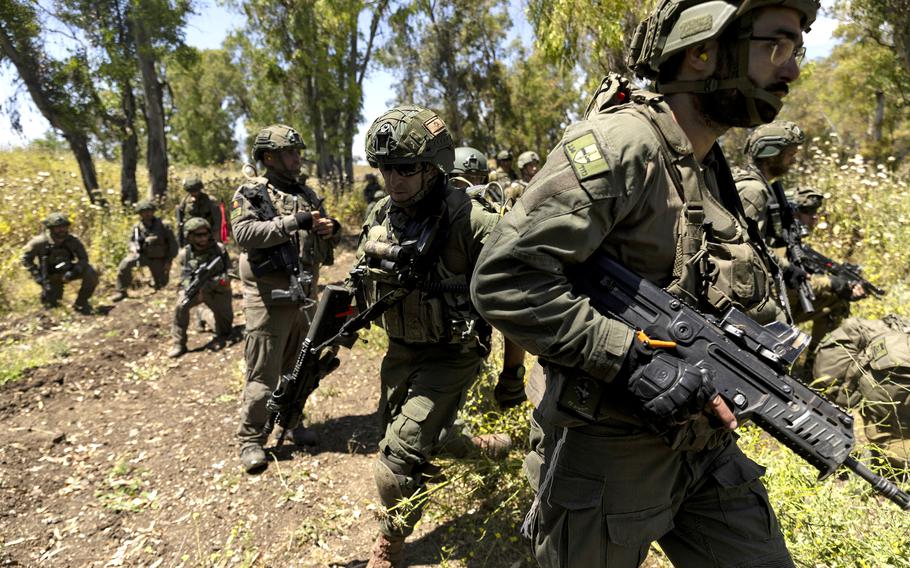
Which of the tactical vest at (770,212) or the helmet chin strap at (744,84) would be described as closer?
the helmet chin strap at (744,84)

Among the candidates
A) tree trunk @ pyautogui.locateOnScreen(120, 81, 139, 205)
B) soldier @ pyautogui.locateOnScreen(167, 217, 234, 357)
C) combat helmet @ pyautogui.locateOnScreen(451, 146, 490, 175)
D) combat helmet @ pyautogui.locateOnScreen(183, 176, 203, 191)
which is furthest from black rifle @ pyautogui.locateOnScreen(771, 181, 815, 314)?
tree trunk @ pyautogui.locateOnScreen(120, 81, 139, 205)

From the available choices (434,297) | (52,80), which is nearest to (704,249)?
(434,297)

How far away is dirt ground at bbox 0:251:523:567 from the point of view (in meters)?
3.09

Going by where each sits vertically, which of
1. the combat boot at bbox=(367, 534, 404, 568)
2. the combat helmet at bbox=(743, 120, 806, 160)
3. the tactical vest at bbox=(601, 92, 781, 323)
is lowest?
the combat boot at bbox=(367, 534, 404, 568)

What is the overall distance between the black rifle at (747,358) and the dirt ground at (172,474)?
1.77m

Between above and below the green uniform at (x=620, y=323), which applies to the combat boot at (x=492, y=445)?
below

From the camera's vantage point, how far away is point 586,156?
1.37 m

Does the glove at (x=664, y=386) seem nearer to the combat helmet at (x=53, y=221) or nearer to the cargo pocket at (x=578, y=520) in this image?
the cargo pocket at (x=578, y=520)

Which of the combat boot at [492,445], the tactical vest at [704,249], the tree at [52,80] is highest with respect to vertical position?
the tree at [52,80]

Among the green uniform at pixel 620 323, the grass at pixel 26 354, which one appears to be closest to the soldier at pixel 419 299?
the green uniform at pixel 620 323

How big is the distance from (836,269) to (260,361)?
4872mm

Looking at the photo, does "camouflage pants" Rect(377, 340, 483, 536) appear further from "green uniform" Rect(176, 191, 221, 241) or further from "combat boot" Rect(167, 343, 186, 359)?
"green uniform" Rect(176, 191, 221, 241)

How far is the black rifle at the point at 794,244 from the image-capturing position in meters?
4.44

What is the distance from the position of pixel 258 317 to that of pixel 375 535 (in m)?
1.76
